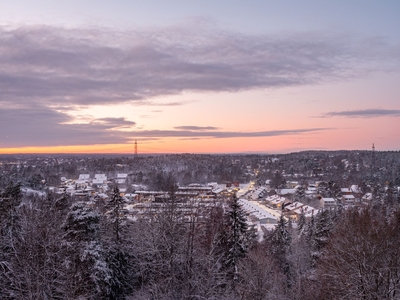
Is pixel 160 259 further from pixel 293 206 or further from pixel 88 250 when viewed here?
pixel 293 206

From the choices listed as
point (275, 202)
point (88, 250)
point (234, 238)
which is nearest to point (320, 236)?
point (234, 238)

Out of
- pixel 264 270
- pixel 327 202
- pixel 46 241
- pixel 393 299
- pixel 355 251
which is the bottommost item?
pixel 327 202

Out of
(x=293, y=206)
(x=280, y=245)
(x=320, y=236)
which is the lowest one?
(x=293, y=206)

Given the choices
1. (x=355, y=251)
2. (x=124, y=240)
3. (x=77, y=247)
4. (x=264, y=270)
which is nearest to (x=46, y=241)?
(x=77, y=247)

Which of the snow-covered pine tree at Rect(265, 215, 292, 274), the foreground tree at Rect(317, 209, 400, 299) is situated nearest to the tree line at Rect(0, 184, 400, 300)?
the foreground tree at Rect(317, 209, 400, 299)

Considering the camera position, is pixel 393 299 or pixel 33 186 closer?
pixel 393 299

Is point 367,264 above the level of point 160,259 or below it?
above

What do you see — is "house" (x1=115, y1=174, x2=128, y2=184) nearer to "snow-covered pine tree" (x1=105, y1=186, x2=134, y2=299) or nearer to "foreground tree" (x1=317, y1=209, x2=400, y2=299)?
"snow-covered pine tree" (x1=105, y1=186, x2=134, y2=299)

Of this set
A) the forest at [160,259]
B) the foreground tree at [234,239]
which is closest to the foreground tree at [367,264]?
the forest at [160,259]

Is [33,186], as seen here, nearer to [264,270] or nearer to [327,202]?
[327,202]

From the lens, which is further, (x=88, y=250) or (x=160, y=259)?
(x=160, y=259)

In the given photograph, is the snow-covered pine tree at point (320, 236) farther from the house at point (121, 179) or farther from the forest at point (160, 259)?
the house at point (121, 179)
